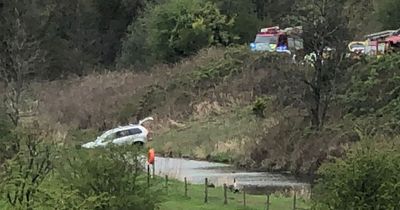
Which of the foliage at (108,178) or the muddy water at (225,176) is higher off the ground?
the foliage at (108,178)

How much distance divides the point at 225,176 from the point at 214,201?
12.4 m

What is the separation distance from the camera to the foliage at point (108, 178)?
19.0 m

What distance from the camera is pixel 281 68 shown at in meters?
55.0

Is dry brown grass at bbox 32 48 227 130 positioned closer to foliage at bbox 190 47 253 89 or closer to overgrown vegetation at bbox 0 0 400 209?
overgrown vegetation at bbox 0 0 400 209

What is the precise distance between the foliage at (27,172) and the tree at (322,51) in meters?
28.6

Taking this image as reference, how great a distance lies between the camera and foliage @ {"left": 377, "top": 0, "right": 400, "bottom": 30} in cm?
6329

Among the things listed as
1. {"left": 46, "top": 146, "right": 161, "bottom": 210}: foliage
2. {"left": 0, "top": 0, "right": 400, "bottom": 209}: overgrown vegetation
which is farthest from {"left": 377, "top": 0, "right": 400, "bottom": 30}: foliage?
{"left": 46, "top": 146, "right": 161, "bottom": 210}: foliage

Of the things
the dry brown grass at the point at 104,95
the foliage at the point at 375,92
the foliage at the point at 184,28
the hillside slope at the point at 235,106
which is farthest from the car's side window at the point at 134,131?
the foliage at the point at 184,28

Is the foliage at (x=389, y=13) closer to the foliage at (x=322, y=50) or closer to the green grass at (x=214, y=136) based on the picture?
the foliage at (x=322, y=50)

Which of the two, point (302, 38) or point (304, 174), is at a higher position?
point (302, 38)

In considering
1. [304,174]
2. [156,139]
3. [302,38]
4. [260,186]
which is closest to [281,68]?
[302,38]

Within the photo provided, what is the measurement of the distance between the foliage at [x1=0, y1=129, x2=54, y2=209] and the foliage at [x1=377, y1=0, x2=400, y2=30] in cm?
4618

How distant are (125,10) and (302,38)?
132ft

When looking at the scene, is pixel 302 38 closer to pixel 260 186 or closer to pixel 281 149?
Result: pixel 281 149
